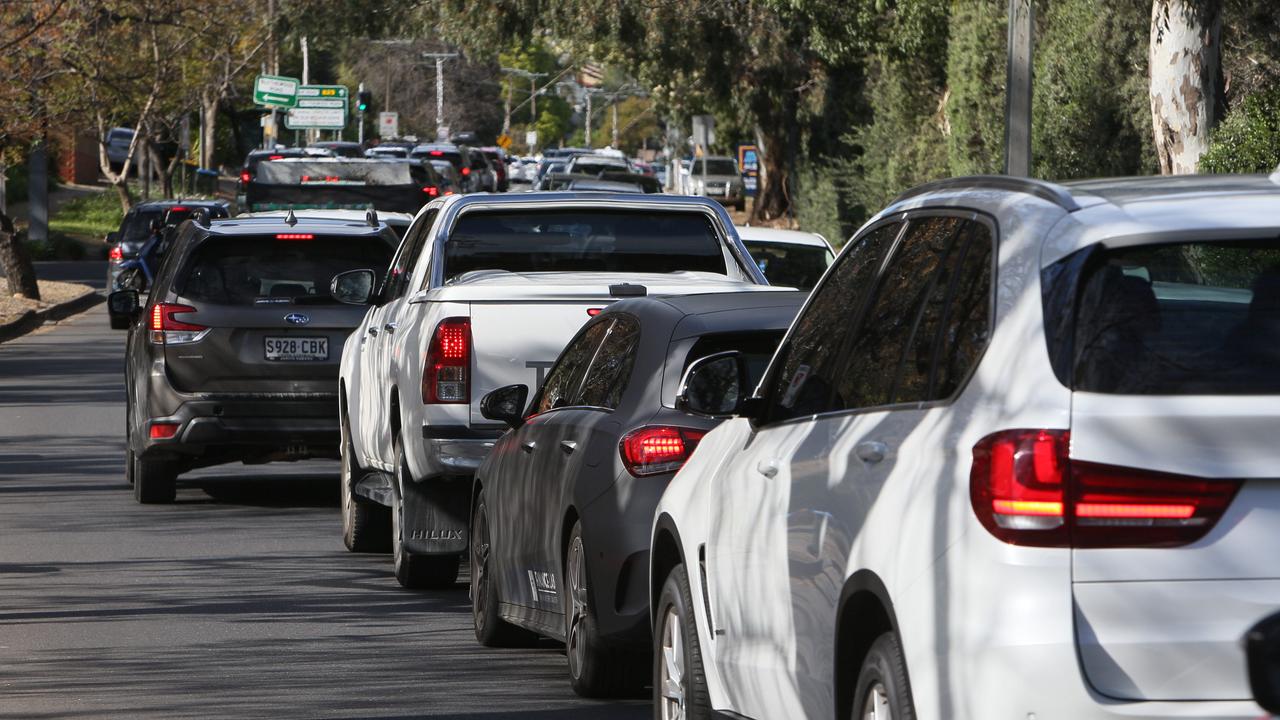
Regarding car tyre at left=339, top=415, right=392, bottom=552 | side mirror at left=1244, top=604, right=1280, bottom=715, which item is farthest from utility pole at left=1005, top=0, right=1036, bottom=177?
side mirror at left=1244, top=604, right=1280, bottom=715

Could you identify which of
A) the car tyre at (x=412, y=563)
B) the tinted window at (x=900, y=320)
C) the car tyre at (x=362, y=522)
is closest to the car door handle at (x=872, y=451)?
the tinted window at (x=900, y=320)

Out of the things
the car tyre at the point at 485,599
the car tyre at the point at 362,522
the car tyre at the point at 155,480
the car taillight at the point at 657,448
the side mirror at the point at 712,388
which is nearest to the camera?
the side mirror at the point at 712,388

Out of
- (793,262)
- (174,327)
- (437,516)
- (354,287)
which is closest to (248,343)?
(174,327)

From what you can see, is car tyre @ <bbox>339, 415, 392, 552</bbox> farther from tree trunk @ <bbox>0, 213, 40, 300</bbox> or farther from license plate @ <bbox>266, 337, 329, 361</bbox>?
tree trunk @ <bbox>0, 213, 40, 300</bbox>

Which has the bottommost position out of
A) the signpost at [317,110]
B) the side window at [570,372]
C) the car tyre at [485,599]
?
the car tyre at [485,599]

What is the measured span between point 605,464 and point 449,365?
8.00 feet

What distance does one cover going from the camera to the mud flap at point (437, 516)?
33.4 ft

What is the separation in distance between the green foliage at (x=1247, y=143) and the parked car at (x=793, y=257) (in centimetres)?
407

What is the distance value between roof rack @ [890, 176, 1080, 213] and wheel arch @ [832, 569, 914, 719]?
2.96ft

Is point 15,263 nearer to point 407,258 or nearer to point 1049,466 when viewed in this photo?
Answer: point 407,258

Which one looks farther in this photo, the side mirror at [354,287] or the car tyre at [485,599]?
the side mirror at [354,287]

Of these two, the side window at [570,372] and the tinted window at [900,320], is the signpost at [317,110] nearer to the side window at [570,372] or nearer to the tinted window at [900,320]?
the side window at [570,372]

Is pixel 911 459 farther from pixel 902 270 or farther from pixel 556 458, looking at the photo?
pixel 556 458

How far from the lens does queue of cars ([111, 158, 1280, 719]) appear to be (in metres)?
3.87
